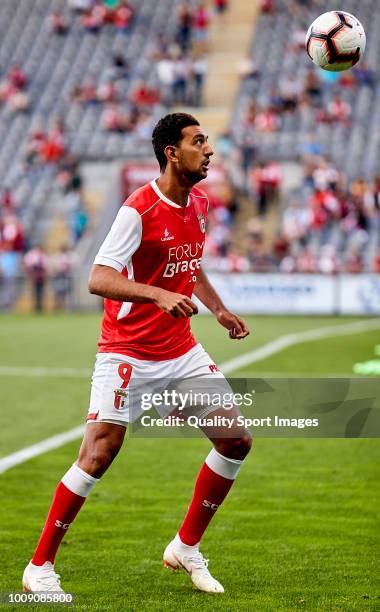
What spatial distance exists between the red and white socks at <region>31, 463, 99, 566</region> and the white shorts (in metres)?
0.29

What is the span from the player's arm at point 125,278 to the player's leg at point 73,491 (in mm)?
699

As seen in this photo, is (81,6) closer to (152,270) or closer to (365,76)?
(365,76)

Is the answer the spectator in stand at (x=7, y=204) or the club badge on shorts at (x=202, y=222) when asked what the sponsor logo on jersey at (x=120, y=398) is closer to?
the club badge on shorts at (x=202, y=222)

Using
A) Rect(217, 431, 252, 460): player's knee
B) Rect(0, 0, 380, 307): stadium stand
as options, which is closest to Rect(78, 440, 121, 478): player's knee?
Rect(217, 431, 252, 460): player's knee

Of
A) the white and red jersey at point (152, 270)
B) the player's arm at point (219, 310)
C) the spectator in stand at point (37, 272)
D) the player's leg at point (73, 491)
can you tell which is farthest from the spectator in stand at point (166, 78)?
the player's leg at point (73, 491)

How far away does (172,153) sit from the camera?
5957 mm

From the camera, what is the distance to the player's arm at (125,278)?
530 cm

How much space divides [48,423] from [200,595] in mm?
6069

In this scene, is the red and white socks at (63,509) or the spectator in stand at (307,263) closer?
the red and white socks at (63,509)

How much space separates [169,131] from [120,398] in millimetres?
1380

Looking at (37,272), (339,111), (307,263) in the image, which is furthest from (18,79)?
(307,263)

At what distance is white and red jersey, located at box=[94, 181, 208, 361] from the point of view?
5816 mm

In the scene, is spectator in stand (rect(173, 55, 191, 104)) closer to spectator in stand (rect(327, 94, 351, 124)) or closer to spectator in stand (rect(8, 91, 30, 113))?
spectator in stand (rect(8, 91, 30, 113))

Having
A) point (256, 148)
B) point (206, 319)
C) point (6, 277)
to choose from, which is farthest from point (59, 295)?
point (256, 148)
